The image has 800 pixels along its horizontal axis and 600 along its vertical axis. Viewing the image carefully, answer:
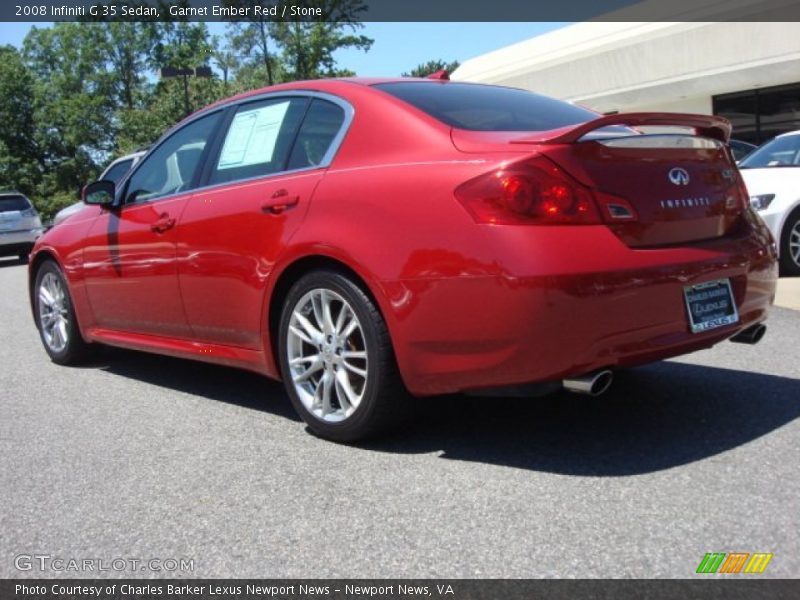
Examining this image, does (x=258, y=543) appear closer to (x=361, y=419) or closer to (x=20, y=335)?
(x=361, y=419)

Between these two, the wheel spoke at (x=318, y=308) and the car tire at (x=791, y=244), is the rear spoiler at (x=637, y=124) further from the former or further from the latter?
the car tire at (x=791, y=244)

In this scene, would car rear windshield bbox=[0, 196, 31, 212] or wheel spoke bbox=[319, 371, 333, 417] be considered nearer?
wheel spoke bbox=[319, 371, 333, 417]

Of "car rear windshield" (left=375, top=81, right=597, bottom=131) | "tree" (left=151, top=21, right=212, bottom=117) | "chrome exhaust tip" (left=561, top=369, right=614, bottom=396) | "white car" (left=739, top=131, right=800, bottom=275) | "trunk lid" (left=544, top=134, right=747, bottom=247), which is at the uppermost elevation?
"tree" (left=151, top=21, right=212, bottom=117)

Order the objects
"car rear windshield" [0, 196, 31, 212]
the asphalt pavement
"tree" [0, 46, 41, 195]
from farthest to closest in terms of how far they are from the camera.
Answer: "tree" [0, 46, 41, 195] → "car rear windshield" [0, 196, 31, 212] → the asphalt pavement

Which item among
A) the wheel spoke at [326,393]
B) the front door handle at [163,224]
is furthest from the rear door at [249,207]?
the wheel spoke at [326,393]

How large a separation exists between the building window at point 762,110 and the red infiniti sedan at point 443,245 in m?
20.8

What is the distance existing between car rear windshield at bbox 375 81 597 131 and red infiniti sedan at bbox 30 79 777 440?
0.06ft

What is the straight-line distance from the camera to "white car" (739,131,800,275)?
26.6ft

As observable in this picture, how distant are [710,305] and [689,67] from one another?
74.5ft

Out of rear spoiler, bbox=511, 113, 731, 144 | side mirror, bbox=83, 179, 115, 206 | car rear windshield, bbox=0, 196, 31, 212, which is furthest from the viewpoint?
car rear windshield, bbox=0, 196, 31, 212

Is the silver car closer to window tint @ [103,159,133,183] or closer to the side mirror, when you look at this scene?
window tint @ [103,159,133,183]

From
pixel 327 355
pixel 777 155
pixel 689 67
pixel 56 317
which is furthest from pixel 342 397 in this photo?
pixel 689 67

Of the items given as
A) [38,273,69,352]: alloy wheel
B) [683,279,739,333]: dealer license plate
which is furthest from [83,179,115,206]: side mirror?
[683,279,739,333]: dealer license plate

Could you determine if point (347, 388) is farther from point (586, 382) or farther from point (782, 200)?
point (782, 200)
